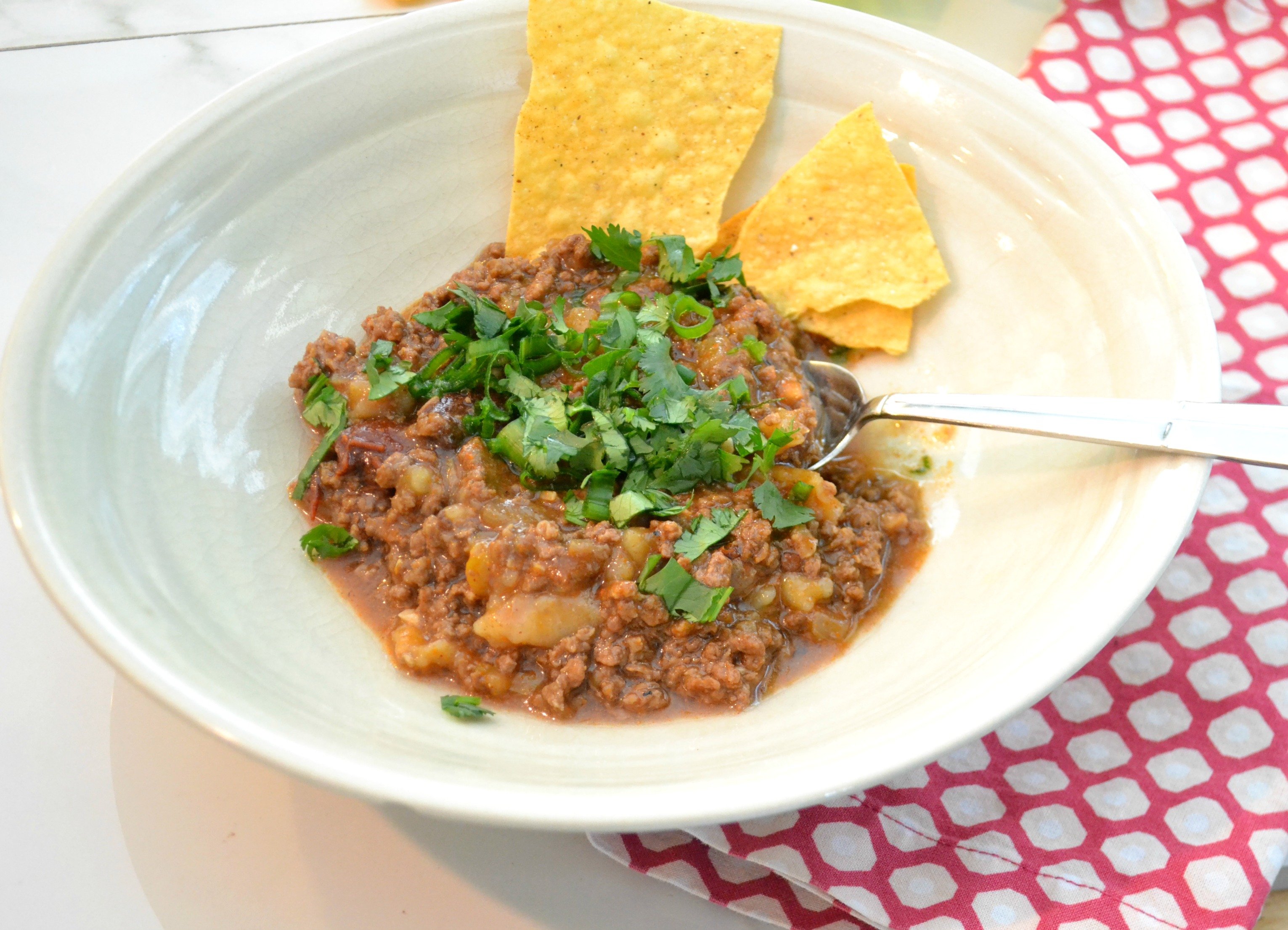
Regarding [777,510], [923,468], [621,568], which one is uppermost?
[621,568]

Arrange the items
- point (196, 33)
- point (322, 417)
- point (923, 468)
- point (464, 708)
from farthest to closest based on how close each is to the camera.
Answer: point (196, 33)
point (923, 468)
point (322, 417)
point (464, 708)

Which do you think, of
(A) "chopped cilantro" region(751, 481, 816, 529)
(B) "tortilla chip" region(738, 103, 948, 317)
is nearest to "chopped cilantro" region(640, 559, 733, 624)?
(A) "chopped cilantro" region(751, 481, 816, 529)

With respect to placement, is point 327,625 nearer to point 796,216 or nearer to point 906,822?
point 906,822

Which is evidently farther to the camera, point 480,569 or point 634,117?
point 634,117

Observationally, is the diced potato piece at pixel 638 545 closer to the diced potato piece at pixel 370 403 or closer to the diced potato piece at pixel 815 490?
the diced potato piece at pixel 815 490

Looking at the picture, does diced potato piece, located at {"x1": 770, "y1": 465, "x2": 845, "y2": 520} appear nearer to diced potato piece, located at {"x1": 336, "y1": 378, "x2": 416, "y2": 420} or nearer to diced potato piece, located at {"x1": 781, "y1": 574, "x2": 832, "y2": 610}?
diced potato piece, located at {"x1": 781, "y1": 574, "x2": 832, "y2": 610}

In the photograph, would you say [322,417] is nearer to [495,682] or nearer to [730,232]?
[495,682]

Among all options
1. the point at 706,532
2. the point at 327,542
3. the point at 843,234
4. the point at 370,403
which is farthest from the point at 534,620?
the point at 843,234

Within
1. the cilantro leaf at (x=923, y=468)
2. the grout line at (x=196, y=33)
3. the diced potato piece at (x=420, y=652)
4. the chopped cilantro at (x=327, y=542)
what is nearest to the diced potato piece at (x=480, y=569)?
the diced potato piece at (x=420, y=652)
